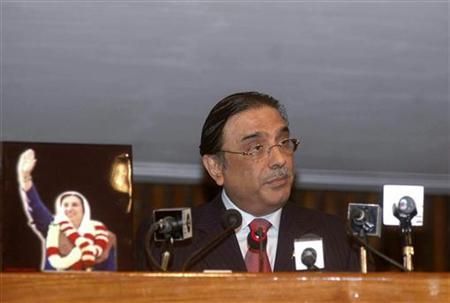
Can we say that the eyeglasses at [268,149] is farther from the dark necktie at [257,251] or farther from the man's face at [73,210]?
the man's face at [73,210]

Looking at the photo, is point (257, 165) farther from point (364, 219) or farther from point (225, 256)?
point (364, 219)

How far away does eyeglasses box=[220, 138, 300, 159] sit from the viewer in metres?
2.99

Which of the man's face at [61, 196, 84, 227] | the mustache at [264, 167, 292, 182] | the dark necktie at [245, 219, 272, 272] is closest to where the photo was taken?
the man's face at [61, 196, 84, 227]

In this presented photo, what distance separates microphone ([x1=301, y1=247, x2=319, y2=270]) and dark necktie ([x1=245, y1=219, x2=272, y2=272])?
0.35 metres

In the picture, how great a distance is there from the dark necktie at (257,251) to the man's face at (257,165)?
0.32ft

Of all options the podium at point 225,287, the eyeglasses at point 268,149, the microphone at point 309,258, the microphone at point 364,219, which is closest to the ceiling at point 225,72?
the eyeglasses at point 268,149

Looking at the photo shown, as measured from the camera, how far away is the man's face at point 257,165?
2.95 metres

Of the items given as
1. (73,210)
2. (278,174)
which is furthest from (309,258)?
(278,174)

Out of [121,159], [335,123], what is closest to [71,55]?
[335,123]

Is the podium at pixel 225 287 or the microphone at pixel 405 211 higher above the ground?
the microphone at pixel 405 211

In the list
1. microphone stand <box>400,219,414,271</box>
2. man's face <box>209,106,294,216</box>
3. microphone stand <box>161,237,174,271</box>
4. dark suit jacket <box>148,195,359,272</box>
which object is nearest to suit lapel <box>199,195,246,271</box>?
dark suit jacket <box>148,195,359,272</box>

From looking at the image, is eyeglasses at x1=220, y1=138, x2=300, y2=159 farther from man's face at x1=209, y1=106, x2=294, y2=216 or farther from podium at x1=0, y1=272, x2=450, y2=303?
podium at x1=0, y1=272, x2=450, y2=303

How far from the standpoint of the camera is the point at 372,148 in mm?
5277

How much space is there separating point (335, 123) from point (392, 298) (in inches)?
114
